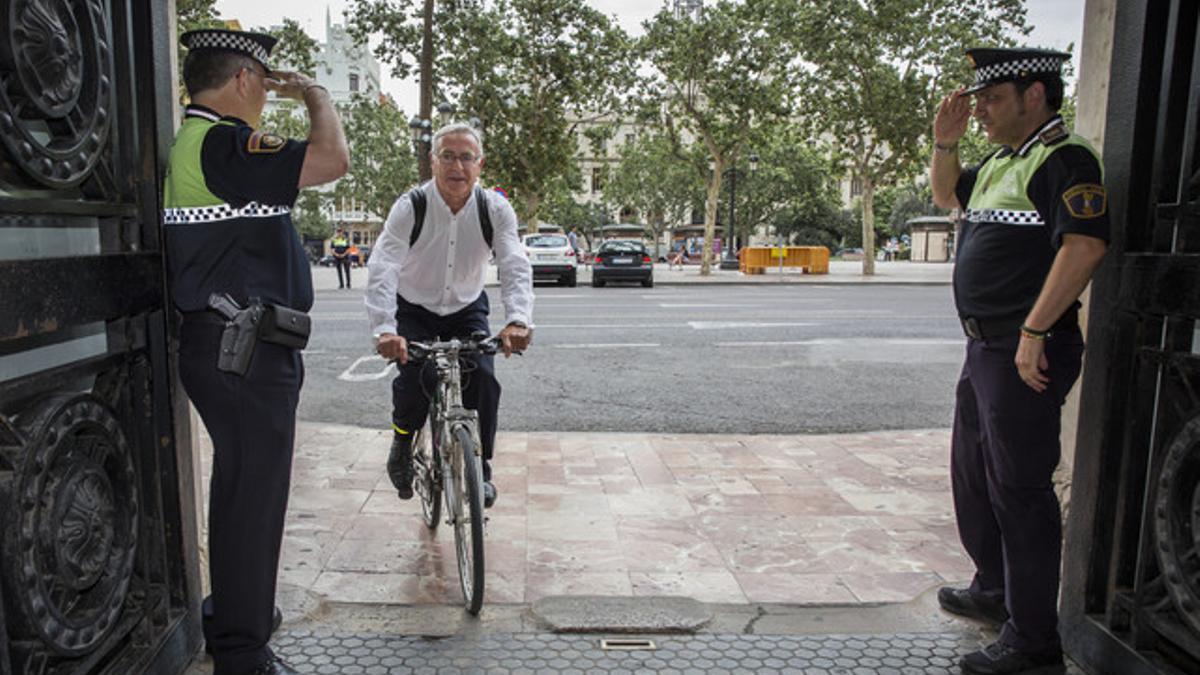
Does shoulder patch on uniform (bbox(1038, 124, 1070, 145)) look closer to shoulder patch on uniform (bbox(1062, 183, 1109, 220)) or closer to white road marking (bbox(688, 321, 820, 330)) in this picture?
shoulder patch on uniform (bbox(1062, 183, 1109, 220))

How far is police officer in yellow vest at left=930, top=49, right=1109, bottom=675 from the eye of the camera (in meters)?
2.67

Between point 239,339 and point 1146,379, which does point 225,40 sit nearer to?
point 239,339

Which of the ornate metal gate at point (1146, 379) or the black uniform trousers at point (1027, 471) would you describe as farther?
the black uniform trousers at point (1027, 471)

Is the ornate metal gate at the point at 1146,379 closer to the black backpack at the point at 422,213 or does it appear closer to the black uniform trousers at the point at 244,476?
the black backpack at the point at 422,213

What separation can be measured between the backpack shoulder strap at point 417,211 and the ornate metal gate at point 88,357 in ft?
4.06

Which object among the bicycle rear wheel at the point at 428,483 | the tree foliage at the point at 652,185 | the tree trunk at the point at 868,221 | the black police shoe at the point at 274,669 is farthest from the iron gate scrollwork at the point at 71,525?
the tree foliage at the point at 652,185

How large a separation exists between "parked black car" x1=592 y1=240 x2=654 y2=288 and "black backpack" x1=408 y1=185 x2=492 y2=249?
1980 cm

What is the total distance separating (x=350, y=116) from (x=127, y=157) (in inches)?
2159

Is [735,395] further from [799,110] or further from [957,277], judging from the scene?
[799,110]

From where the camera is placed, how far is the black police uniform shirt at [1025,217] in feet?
8.39

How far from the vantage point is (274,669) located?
2.69 metres

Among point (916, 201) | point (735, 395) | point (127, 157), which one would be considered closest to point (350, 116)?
point (916, 201)

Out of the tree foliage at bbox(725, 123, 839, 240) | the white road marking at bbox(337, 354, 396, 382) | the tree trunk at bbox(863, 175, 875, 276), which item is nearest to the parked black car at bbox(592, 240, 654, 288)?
the tree trunk at bbox(863, 175, 875, 276)

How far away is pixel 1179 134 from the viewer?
2555mm
